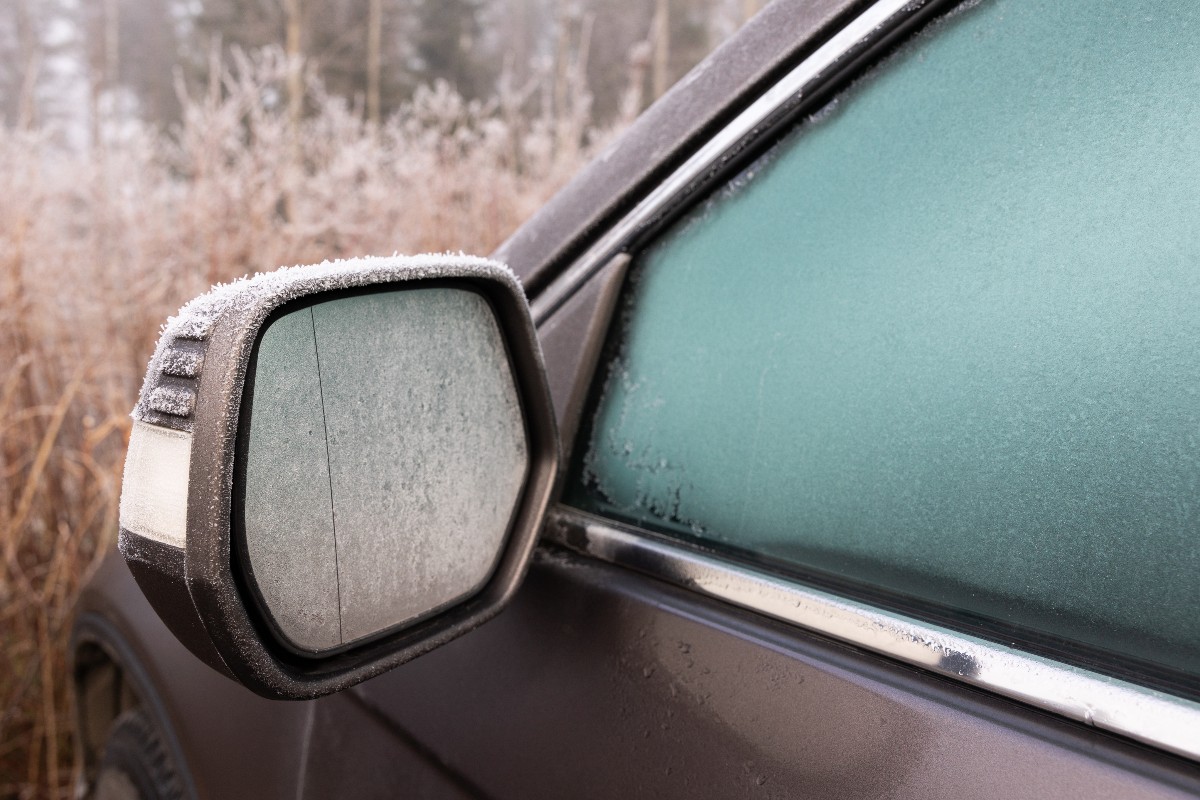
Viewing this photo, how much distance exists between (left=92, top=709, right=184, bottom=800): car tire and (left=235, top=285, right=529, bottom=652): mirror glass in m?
0.82

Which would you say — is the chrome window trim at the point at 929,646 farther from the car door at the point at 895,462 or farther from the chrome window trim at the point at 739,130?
the chrome window trim at the point at 739,130

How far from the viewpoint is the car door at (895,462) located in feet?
1.93

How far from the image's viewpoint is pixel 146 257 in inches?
126

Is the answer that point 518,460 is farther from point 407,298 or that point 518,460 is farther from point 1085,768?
point 1085,768

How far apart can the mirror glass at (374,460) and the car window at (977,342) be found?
0.21 m

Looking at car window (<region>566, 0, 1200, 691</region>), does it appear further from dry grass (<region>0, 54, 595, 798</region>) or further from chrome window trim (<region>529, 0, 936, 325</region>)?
dry grass (<region>0, 54, 595, 798</region>)

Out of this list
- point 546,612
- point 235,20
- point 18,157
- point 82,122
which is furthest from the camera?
point 235,20

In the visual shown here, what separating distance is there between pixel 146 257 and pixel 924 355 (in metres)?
3.19

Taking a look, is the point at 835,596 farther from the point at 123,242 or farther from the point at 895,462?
the point at 123,242

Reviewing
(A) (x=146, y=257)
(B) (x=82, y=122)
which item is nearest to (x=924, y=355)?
(A) (x=146, y=257)

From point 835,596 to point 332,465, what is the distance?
1.43 ft

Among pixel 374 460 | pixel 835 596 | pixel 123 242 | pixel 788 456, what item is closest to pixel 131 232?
pixel 123 242

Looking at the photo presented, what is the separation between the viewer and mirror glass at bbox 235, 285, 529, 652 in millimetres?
669

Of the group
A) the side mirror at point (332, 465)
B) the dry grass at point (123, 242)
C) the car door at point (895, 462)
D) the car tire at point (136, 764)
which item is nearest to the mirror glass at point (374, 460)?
the side mirror at point (332, 465)
